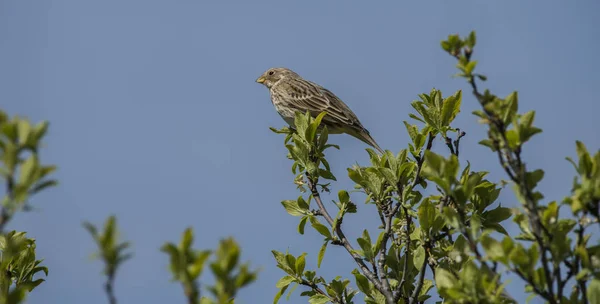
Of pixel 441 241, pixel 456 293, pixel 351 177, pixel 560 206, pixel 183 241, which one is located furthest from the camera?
pixel 351 177

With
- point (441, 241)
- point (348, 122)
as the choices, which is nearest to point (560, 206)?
point (441, 241)

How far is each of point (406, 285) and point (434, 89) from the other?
1403 millimetres

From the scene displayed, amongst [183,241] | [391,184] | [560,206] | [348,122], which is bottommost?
[183,241]

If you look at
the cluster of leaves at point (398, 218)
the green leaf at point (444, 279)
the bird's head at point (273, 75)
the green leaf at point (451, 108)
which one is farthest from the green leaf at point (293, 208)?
the bird's head at point (273, 75)

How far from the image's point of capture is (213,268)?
2.29 meters

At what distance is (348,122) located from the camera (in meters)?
11.4

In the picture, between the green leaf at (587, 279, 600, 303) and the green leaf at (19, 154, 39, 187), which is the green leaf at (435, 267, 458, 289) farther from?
the green leaf at (19, 154, 39, 187)

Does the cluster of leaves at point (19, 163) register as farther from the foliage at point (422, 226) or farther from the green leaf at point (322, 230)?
the green leaf at point (322, 230)

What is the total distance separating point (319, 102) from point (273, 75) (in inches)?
75.8

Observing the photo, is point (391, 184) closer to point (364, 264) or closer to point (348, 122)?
point (364, 264)

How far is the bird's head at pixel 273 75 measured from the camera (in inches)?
551

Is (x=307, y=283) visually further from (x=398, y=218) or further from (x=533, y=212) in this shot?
(x=533, y=212)

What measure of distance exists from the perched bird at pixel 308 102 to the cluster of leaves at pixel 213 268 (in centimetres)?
869

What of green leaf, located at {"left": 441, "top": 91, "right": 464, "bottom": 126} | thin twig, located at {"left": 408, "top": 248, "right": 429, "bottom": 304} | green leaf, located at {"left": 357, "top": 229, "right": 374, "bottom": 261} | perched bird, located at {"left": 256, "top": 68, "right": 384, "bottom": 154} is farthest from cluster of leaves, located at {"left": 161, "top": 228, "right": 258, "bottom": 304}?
perched bird, located at {"left": 256, "top": 68, "right": 384, "bottom": 154}
